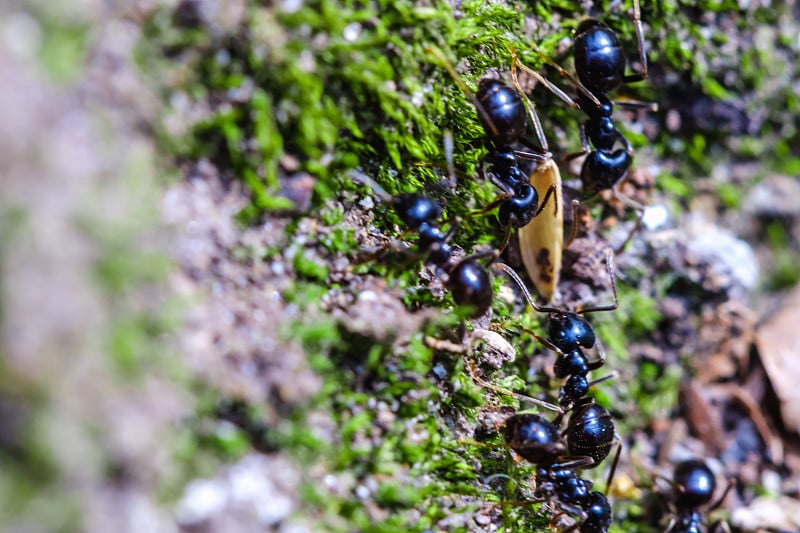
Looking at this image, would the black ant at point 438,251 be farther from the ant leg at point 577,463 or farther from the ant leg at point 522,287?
the ant leg at point 577,463

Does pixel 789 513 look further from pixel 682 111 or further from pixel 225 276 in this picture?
pixel 225 276

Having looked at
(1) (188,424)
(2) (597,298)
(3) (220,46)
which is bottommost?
(2) (597,298)

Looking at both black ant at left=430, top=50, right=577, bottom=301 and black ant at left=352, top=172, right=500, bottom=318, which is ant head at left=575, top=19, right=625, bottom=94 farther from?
black ant at left=352, top=172, right=500, bottom=318

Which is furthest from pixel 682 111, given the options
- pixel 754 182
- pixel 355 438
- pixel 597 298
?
pixel 355 438

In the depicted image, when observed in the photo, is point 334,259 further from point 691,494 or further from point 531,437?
point 691,494

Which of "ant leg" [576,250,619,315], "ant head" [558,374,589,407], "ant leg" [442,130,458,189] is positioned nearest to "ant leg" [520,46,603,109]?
"ant leg" [442,130,458,189]

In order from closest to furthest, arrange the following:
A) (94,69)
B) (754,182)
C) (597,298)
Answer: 1. (94,69)
2. (597,298)
3. (754,182)
